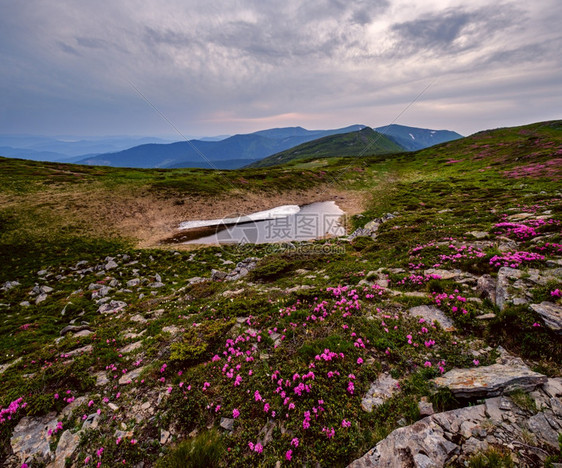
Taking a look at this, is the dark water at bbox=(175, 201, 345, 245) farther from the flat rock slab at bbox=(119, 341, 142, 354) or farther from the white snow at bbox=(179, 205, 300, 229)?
the flat rock slab at bbox=(119, 341, 142, 354)

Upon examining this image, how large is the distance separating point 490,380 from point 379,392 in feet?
9.06

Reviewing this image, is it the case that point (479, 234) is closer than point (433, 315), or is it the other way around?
point (433, 315)

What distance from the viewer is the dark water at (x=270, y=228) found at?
114 ft

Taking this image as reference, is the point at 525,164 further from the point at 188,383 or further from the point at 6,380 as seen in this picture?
the point at 6,380

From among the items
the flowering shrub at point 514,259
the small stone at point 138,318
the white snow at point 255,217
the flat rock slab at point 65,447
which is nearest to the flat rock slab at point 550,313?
the flowering shrub at point 514,259

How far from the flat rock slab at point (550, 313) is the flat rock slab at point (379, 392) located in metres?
5.01

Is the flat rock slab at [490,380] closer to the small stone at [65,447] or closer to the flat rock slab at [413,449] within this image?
the flat rock slab at [413,449]

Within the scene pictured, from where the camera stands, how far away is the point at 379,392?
Answer: 266 inches

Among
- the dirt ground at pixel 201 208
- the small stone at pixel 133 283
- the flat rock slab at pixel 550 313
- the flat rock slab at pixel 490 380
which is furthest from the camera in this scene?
the dirt ground at pixel 201 208

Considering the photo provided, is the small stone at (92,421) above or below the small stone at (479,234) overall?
below

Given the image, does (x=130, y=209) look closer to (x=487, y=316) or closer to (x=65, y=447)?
(x=65, y=447)

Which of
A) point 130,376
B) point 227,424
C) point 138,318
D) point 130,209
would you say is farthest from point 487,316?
point 130,209

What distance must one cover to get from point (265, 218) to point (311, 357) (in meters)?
39.7

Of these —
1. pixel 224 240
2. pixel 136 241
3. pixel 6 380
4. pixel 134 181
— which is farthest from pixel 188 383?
pixel 134 181
